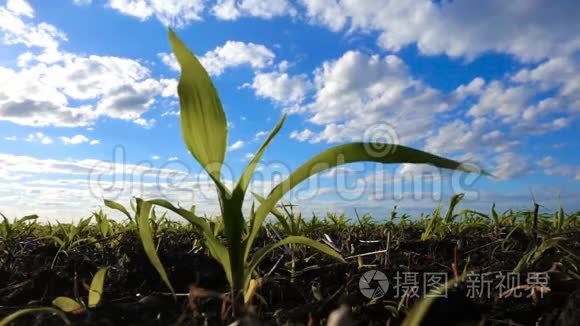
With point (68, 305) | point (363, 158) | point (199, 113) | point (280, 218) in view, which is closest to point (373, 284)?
point (363, 158)

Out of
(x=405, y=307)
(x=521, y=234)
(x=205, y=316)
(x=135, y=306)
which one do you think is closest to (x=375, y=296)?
(x=405, y=307)

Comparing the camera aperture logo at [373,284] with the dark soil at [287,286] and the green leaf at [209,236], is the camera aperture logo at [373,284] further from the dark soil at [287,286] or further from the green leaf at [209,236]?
the green leaf at [209,236]

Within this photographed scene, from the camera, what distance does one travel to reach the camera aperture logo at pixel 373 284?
124 cm

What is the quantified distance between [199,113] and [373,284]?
26.5 inches

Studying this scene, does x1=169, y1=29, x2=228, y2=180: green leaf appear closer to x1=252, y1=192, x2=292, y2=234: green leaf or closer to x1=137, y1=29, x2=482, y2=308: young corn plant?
x1=137, y1=29, x2=482, y2=308: young corn plant

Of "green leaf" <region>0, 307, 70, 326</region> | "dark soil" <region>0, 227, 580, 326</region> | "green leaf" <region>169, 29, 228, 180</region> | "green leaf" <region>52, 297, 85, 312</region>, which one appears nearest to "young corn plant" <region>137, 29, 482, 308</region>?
"green leaf" <region>169, 29, 228, 180</region>

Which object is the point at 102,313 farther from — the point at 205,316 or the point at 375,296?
the point at 375,296

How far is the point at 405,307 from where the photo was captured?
1.07m

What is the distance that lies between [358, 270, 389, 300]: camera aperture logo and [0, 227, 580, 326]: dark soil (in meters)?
0.02

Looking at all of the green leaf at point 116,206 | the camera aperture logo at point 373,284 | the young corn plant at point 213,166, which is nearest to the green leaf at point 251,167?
the young corn plant at point 213,166

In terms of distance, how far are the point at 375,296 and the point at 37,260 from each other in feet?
5.11

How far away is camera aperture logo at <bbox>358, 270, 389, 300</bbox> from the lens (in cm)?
124

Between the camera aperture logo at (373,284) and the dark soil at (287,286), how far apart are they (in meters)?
0.02

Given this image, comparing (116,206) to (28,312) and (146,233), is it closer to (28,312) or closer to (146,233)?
(146,233)
